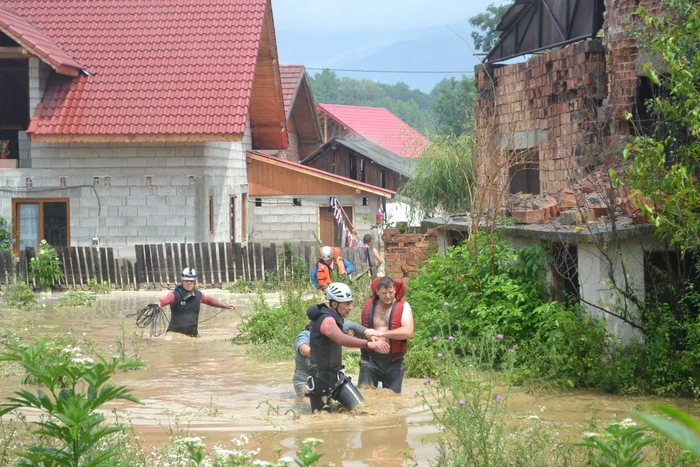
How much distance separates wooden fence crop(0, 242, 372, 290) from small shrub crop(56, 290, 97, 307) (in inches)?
60.8

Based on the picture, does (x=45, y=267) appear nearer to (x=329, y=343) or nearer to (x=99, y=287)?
(x=99, y=287)

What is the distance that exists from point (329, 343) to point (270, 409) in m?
1.34

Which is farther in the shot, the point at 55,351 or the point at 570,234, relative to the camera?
the point at 55,351

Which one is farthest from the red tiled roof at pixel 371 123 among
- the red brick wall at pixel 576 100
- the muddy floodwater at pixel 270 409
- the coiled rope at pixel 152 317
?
the muddy floodwater at pixel 270 409

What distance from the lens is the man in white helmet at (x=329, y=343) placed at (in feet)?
29.4

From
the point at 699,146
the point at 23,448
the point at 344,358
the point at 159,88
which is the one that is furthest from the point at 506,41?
the point at 23,448

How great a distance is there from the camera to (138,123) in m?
22.3

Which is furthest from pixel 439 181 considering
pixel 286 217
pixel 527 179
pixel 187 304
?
pixel 187 304

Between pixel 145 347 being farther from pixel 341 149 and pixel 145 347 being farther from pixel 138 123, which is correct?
pixel 341 149

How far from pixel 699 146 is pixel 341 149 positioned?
1228 inches

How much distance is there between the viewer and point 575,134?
15.6m

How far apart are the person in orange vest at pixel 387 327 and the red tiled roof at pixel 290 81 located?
2432 cm

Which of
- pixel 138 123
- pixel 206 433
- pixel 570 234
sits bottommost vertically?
pixel 206 433

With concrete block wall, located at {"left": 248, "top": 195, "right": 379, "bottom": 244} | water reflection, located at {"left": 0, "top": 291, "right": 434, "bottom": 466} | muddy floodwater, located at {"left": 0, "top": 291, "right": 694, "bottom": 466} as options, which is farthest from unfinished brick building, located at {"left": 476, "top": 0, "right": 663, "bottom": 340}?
concrete block wall, located at {"left": 248, "top": 195, "right": 379, "bottom": 244}
